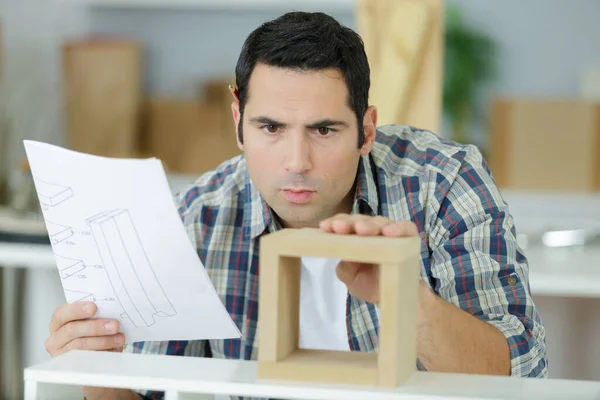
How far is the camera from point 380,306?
983 millimetres

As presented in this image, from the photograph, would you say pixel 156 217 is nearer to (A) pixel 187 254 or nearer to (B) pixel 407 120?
(A) pixel 187 254

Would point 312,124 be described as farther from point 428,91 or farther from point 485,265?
point 428,91

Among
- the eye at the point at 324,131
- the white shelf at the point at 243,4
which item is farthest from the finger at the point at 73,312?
the white shelf at the point at 243,4

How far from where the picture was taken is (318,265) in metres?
1.66

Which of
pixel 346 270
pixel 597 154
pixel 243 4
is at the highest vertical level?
pixel 243 4

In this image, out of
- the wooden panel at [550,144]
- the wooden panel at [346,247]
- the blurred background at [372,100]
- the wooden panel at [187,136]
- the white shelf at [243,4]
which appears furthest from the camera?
the wooden panel at [187,136]

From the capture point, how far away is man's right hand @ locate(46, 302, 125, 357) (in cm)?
123

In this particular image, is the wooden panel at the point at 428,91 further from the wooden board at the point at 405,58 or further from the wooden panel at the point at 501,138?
the wooden panel at the point at 501,138

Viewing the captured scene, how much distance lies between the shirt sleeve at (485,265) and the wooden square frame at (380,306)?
390 millimetres

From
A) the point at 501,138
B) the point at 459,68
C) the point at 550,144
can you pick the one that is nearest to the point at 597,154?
the point at 550,144

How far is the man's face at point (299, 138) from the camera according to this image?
53.3 inches

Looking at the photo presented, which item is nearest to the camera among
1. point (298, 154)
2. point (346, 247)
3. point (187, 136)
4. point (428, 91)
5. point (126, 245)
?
point (346, 247)

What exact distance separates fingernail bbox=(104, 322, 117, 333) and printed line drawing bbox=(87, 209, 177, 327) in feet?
0.08

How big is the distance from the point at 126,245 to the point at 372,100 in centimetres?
148
